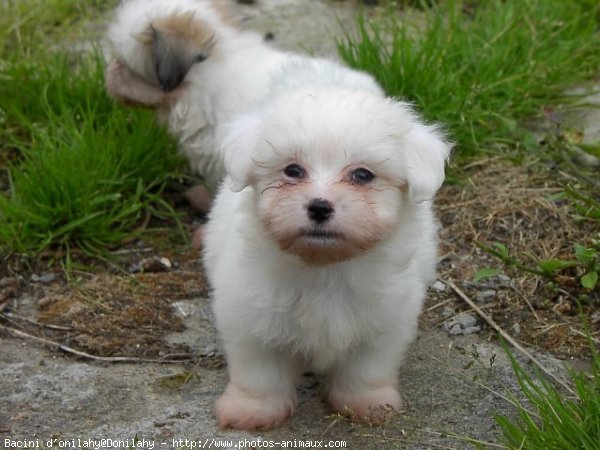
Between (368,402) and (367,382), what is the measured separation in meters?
0.07

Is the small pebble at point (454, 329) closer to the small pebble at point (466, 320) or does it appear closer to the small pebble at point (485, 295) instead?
the small pebble at point (466, 320)

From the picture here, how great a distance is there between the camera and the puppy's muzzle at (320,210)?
2.74 m

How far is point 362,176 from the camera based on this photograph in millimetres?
2902

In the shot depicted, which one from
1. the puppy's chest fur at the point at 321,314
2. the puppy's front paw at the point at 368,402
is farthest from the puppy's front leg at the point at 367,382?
the puppy's chest fur at the point at 321,314

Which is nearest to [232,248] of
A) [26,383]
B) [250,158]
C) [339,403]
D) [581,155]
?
[250,158]

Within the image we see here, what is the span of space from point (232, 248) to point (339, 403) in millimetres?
648

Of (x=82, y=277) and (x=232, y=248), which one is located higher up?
(x=232, y=248)

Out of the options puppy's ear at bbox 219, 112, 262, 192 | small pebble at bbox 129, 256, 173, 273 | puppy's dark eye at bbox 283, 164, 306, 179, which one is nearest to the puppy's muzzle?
puppy's dark eye at bbox 283, 164, 306, 179

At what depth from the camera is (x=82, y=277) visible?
13.8ft

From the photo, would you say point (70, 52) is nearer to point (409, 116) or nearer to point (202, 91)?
point (202, 91)

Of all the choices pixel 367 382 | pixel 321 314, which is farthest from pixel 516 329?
pixel 321 314

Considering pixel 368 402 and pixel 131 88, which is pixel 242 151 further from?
pixel 131 88

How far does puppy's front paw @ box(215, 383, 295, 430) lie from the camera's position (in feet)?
10.5

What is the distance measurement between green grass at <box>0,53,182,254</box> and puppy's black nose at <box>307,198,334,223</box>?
1.83 m
